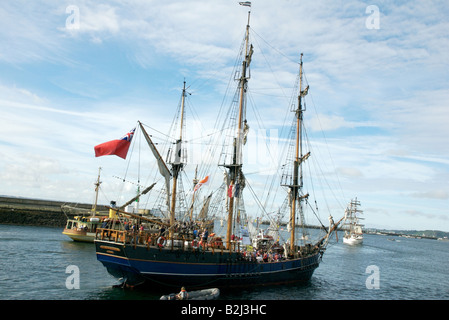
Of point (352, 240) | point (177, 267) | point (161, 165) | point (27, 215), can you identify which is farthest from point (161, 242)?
point (352, 240)

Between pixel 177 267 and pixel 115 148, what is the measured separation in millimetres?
10703

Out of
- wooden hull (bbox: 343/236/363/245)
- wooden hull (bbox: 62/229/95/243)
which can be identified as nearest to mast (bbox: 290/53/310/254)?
wooden hull (bbox: 62/229/95/243)

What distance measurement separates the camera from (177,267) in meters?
27.3

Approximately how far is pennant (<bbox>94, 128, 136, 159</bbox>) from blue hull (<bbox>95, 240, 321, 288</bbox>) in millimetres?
6962

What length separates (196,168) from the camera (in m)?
71.4

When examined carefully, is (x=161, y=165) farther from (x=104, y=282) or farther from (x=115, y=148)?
(x=104, y=282)

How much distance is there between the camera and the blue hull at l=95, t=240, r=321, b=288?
26156 mm

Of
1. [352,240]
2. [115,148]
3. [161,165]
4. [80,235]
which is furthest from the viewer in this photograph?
[352,240]

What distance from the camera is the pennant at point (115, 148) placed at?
2642 cm

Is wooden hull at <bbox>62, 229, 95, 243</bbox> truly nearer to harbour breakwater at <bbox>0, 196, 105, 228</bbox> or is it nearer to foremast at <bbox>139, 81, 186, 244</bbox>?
harbour breakwater at <bbox>0, 196, 105, 228</bbox>

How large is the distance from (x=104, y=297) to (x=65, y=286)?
5.24m

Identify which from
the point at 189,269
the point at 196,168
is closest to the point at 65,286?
the point at 189,269

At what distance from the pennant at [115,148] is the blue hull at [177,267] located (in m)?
6.96
